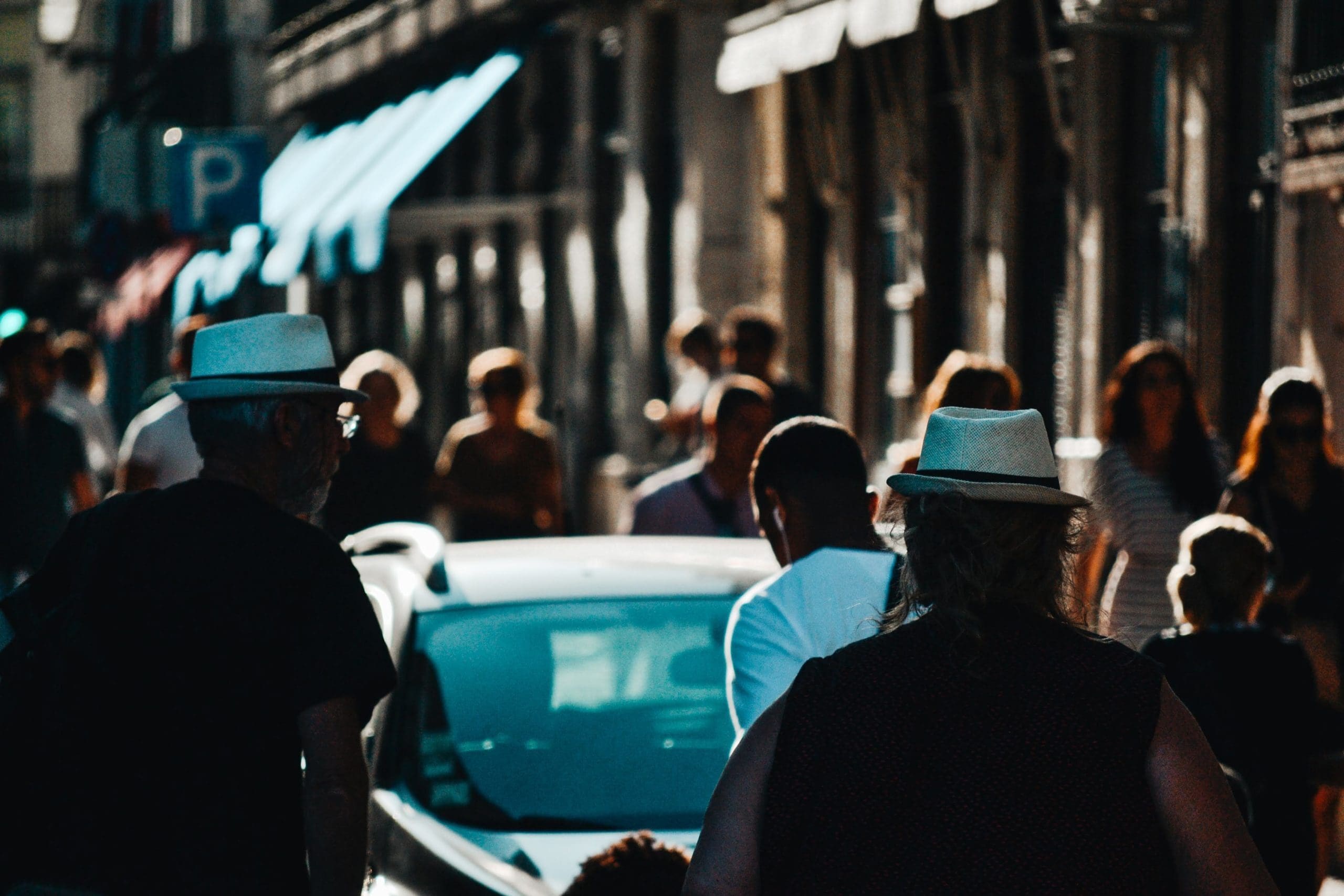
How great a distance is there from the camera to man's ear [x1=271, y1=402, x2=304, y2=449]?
12.5ft

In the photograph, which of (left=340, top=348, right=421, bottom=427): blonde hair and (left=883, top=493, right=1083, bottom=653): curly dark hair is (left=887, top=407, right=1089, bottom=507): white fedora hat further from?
(left=340, top=348, right=421, bottom=427): blonde hair

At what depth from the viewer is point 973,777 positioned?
2.88m

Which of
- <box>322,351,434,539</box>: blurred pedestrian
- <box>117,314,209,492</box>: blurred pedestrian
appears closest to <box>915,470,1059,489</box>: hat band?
<box>117,314,209,492</box>: blurred pedestrian

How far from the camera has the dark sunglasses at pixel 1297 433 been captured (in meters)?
7.50

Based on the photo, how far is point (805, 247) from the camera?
640 inches

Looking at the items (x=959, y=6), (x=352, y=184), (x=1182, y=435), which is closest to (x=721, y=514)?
(x=1182, y=435)

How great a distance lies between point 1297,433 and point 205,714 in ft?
15.9

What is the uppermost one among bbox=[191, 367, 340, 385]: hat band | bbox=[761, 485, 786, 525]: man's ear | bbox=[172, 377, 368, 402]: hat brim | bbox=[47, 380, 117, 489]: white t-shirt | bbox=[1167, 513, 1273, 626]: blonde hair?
bbox=[191, 367, 340, 385]: hat band

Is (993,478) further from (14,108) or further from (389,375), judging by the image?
(14,108)

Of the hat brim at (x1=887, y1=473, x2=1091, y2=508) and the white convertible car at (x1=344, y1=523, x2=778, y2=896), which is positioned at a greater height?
the hat brim at (x1=887, y1=473, x2=1091, y2=508)

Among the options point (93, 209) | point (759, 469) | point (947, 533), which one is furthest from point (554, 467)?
point (93, 209)

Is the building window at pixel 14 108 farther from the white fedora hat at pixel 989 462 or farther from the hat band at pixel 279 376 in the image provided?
the white fedora hat at pixel 989 462

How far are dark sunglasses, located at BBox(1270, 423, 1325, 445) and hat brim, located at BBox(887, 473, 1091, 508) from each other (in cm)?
462

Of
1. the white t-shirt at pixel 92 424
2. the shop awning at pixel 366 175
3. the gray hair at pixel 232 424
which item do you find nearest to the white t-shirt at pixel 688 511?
the gray hair at pixel 232 424
